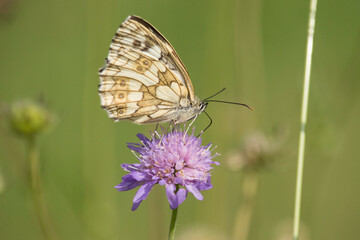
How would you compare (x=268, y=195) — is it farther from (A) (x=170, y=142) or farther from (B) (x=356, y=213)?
(A) (x=170, y=142)

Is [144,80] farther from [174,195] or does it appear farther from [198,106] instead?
[174,195]

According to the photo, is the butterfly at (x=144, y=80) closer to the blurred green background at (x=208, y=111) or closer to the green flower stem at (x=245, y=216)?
the blurred green background at (x=208, y=111)

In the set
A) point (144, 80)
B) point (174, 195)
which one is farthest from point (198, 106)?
point (174, 195)

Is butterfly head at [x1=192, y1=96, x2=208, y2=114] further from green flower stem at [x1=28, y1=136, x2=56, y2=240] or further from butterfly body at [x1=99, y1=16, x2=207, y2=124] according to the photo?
green flower stem at [x1=28, y1=136, x2=56, y2=240]

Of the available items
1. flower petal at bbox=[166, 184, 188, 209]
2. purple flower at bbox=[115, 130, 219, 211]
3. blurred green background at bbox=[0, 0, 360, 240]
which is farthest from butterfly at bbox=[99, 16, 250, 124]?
flower petal at bbox=[166, 184, 188, 209]

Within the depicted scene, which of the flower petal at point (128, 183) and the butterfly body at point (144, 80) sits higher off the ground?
the butterfly body at point (144, 80)

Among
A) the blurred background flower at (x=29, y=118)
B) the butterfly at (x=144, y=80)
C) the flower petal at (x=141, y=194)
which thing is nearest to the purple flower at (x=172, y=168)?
the flower petal at (x=141, y=194)
